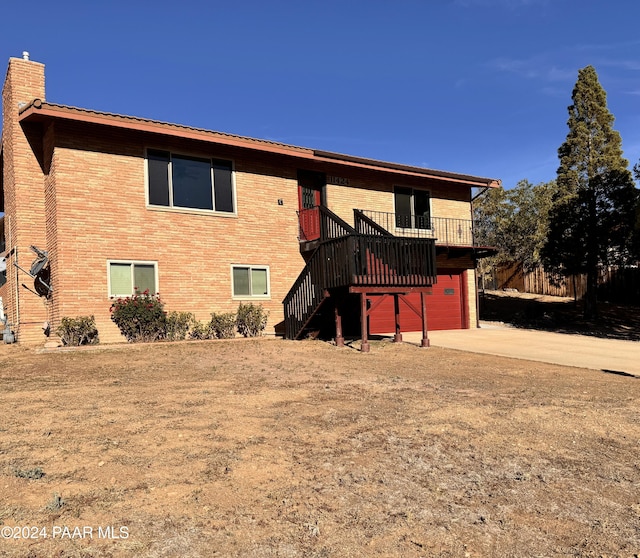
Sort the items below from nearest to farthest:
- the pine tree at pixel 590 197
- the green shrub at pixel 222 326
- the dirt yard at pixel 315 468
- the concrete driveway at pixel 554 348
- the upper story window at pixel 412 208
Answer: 1. the dirt yard at pixel 315 468
2. the concrete driveway at pixel 554 348
3. the green shrub at pixel 222 326
4. the upper story window at pixel 412 208
5. the pine tree at pixel 590 197

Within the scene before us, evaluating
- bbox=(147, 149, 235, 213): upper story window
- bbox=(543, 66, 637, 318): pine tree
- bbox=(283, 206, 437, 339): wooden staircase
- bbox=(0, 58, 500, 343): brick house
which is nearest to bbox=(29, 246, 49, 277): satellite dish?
bbox=(0, 58, 500, 343): brick house

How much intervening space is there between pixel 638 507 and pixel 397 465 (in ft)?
5.39

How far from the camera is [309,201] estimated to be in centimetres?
1642

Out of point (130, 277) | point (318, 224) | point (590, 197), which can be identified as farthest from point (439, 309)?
point (130, 277)

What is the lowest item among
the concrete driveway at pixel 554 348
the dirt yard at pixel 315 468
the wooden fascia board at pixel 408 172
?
the concrete driveway at pixel 554 348

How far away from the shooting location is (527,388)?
23.7 ft

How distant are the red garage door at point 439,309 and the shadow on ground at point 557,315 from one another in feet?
9.30

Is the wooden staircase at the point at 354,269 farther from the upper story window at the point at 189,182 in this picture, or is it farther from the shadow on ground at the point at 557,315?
the shadow on ground at the point at 557,315

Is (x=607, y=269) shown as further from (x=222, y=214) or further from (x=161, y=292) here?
(x=161, y=292)

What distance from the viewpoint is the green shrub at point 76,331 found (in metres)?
11.5

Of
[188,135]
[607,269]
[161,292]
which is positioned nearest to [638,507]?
[161,292]

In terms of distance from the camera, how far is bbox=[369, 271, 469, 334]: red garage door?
17.5m

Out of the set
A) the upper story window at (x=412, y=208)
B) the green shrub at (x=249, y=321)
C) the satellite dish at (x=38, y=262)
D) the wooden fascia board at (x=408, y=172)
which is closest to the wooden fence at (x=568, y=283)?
the wooden fascia board at (x=408, y=172)

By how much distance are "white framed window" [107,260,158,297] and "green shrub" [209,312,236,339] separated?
170 centimetres
